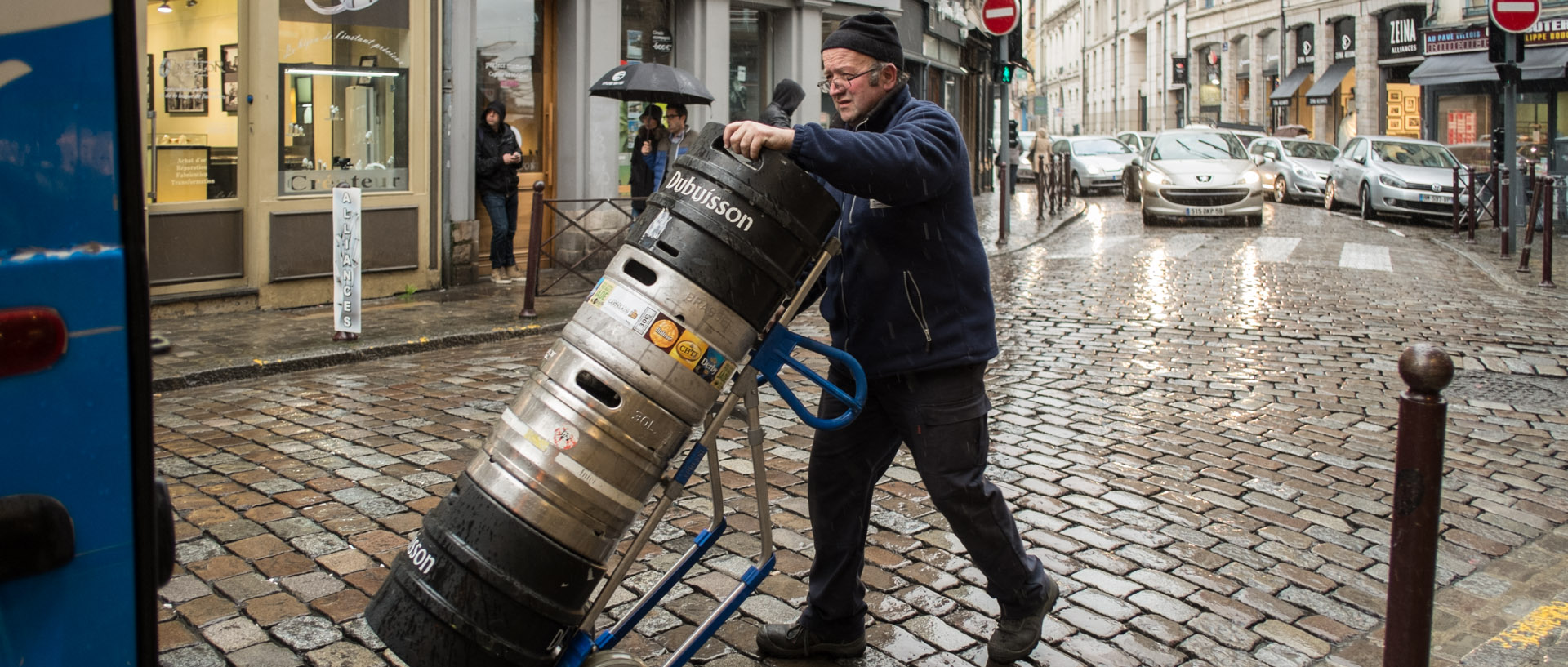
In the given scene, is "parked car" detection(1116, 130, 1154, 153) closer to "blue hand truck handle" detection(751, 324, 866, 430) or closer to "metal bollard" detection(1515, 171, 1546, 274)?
"metal bollard" detection(1515, 171, 1546, 274)

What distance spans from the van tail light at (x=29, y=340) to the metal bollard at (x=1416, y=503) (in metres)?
2.50

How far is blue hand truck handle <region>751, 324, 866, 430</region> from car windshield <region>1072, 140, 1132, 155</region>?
2852cm

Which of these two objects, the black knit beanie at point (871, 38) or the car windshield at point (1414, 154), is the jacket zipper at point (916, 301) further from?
the car windshield at point (1414, 154)

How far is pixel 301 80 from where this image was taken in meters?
11.1

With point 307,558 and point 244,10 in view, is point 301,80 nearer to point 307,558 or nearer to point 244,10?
point 244,10

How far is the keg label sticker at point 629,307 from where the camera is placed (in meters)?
2.77

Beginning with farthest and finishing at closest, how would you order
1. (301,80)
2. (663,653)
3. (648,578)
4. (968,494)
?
(301,80) < (648,578) < (663,653) < (968,494)

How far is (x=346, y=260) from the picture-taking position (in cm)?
907

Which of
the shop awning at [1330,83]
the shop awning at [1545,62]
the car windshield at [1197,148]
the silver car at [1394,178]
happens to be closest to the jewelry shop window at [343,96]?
the car windshield at [1197,148]

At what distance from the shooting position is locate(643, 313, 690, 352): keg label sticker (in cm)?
276

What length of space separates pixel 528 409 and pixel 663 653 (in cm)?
129

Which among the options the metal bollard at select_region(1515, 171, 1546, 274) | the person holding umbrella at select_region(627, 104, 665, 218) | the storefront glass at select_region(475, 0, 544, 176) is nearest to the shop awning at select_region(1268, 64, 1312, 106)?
the metal bollard at select_region(1515, 171, 1546, 274)

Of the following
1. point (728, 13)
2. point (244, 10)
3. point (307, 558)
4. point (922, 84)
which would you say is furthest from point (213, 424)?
point (922, 84)

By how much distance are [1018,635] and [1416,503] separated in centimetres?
119
